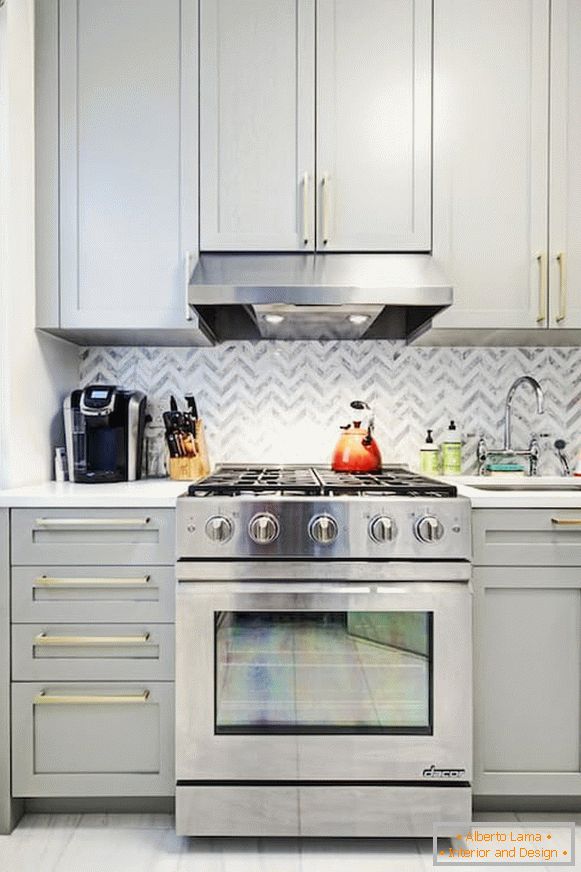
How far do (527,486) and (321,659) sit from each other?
41.1 inches

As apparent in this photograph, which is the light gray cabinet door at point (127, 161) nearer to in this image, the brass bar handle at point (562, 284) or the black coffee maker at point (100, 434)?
the black coffee maker at point (100, 434)

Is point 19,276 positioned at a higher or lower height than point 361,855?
higher

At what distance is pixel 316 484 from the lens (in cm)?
196

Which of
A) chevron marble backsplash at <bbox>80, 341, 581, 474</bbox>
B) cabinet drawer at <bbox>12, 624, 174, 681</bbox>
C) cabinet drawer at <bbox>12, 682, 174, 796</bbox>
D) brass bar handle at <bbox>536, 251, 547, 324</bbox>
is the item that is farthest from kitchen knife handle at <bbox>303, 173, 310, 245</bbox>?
cabinet drawer at <bbox>12, 682, 174, 796</bbox>

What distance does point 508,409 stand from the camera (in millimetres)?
2541

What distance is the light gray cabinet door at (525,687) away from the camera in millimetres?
1862

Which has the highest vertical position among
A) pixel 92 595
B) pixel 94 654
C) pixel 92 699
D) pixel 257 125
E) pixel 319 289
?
pixel 257 125

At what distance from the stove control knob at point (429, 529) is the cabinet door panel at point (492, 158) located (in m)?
0.72

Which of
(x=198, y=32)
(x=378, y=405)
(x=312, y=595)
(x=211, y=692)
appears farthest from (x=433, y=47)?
(x=211, y=692)

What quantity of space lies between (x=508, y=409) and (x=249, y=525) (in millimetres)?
1246

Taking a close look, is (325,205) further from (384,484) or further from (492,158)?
(384,484)

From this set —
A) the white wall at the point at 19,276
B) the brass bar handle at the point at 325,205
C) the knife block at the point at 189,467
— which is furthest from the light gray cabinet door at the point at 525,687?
the white wall at the point at 19,276

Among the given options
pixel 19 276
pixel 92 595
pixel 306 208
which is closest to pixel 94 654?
pixel 92 595

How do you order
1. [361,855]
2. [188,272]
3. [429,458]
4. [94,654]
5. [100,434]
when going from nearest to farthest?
[361,855] → [94,654] → [188,272] → [100,434] → [429,458]
